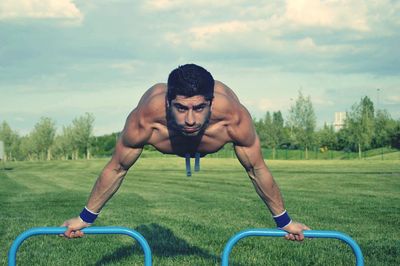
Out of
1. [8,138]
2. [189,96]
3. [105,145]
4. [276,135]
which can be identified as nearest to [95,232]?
[189,96]

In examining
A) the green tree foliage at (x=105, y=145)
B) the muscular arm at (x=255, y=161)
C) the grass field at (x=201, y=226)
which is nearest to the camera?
the muscular arm at (x=255, y=161)

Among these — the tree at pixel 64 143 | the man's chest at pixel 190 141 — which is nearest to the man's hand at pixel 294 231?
the man's chest at pixel 190 141

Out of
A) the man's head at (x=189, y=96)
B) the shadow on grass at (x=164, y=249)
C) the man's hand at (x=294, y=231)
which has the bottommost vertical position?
the shadow on grass at (x=164, y=249)

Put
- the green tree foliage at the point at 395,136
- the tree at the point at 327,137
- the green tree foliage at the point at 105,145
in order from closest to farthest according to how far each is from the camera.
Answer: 1. the green tree foliage at the point at 395,136
2. the tree at the point at 327,137
3. the green tree foliage at the point at 105,145

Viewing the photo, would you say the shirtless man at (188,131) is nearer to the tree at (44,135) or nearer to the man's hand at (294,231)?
the man's hand at (294,231)

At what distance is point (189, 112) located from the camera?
225 inches

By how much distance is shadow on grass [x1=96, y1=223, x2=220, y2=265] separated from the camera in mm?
9465

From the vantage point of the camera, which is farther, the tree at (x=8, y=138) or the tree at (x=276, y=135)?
the tree at (x=8, y=138)

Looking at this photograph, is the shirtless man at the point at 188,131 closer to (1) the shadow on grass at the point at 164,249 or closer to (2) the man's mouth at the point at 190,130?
(2) the man's mouth at the point at 190,130

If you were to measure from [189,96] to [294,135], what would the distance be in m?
83.8

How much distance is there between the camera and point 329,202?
19.3 meters

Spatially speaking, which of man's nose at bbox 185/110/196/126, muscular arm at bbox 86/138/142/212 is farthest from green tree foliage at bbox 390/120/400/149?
man's nose at bbox 185/110/196/126

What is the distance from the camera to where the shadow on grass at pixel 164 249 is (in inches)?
373

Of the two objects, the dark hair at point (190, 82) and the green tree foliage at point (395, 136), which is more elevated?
the green tree foliage at point (395, 136)
